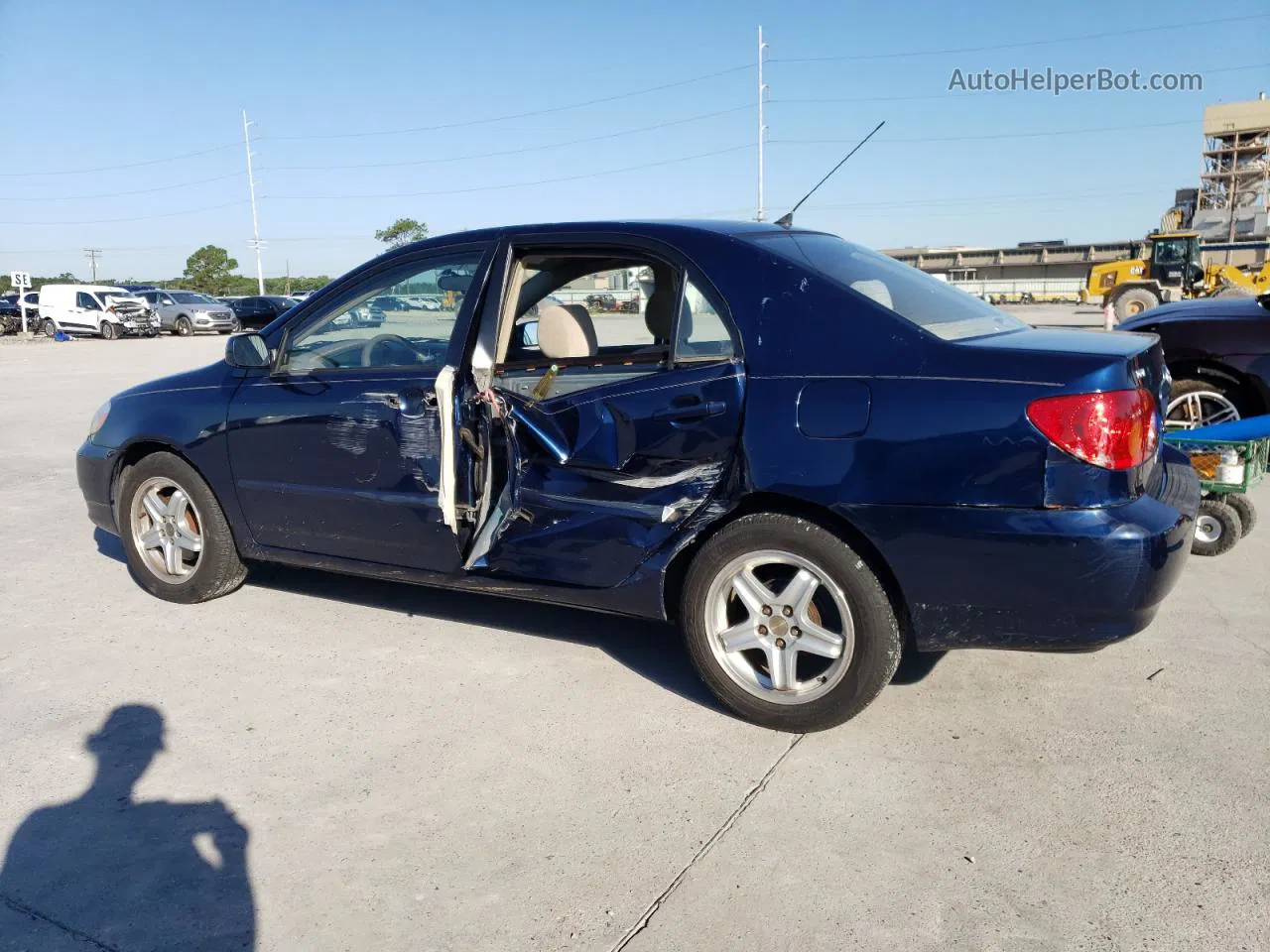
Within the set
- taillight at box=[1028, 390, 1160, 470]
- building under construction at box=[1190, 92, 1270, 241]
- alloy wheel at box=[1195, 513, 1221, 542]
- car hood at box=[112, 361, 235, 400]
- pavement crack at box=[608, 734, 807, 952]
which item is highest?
building under construction at box=[1190, 92, 1270, 241]

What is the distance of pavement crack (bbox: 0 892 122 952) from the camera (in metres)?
2.41

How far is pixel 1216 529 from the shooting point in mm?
5367

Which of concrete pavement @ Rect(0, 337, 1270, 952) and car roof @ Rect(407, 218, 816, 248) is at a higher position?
car roof @ Rect(407, 218, 816, 248)

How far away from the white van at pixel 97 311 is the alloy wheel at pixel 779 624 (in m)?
36.9

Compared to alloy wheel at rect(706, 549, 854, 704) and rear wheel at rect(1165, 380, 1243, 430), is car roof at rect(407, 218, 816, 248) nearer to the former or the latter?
alloy wheel at rect(706, 549, 854, 704)

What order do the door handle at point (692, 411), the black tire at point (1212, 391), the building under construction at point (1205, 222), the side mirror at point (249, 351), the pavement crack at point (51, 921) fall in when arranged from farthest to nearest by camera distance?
1. the building under construction at point (1205, 222)
2. the black tire at point (1212, 391)
3. the side mirror at point (249, 351)
4. the door handle at point (692, 411)
5. the pavement crack at point (51, 921)

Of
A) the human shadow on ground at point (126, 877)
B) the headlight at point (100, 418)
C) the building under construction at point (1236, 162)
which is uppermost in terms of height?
the building under construction at point (1236, 162)

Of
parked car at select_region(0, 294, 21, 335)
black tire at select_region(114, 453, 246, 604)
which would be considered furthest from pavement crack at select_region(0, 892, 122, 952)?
parked car at select_region(0, 294, 21, 335)

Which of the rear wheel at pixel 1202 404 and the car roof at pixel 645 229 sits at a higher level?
the car roof at pixel 645 229

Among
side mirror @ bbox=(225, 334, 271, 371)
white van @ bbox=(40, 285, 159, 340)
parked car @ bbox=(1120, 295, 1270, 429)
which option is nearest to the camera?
side mirror @ bbox=(225, 334, 271, 371)

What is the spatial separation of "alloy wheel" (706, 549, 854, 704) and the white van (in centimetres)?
3689

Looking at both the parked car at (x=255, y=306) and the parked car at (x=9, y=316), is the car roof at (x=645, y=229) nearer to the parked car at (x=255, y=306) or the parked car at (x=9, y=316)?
the parked car at (x=255, y=306)

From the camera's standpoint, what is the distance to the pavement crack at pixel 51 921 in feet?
7.91

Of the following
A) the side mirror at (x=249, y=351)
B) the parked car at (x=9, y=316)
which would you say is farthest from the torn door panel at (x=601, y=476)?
the parked car at (x=9, y=316)
